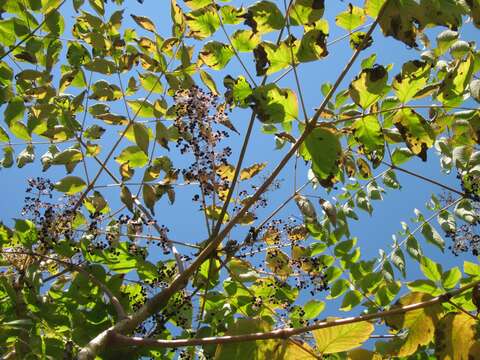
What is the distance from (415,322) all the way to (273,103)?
98 centimetres

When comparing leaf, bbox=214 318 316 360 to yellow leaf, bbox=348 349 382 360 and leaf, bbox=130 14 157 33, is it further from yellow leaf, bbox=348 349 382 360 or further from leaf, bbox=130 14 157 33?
leaf, bbox=130 14 157 33

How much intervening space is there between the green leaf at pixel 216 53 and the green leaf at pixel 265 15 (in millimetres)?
290

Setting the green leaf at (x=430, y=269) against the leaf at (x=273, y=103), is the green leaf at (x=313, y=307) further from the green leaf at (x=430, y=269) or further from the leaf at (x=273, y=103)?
the leaf at (x=273, y=103)

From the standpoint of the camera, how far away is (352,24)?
222cm

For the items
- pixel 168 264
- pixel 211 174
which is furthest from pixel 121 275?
pixel 211 174

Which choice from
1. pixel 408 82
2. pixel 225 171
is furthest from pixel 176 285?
pixel 408 82

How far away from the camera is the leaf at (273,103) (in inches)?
71.5

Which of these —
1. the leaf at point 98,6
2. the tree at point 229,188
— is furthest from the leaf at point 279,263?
the leaf at point 98,6

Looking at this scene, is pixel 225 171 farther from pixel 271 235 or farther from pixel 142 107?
pixel 142 107

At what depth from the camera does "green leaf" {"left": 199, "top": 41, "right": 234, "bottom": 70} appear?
2.30 metres

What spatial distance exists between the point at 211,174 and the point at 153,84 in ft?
2.41

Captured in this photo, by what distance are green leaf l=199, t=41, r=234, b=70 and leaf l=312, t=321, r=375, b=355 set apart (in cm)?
136

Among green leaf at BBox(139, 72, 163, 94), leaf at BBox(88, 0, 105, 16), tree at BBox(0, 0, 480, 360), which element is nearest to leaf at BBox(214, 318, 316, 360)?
tree at BBox(0, 0, 480, 360)

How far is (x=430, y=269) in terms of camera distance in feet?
7.27
